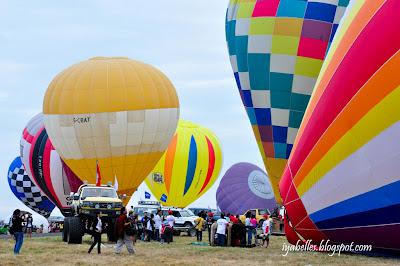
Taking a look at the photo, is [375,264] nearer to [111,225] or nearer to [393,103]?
[393,103]

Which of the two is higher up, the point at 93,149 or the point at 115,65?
the point at 115,65

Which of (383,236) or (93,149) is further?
(93,149)

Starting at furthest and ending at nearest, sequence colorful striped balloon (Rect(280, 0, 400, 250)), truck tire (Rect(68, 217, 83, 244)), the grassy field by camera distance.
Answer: truck tire (Rect(68, 217, 83, 244)) → the grassy field → colorful striped balloon (Rect(280, 0, 400, 250))

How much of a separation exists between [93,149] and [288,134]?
8.97 m

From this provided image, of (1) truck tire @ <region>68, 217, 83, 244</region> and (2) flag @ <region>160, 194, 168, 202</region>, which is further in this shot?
(2) flag @ <region>160, 194, 168, 202</region>

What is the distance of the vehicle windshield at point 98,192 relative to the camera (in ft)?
82.5

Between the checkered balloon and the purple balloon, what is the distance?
11.2m

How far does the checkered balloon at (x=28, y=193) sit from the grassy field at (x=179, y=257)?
3234 cm

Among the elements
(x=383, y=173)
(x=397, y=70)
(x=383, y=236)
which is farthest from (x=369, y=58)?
(x=383, y=236)

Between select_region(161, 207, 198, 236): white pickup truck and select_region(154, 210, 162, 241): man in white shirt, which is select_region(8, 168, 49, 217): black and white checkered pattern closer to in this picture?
select_region(161, 207, 198, 236): white pickup truck

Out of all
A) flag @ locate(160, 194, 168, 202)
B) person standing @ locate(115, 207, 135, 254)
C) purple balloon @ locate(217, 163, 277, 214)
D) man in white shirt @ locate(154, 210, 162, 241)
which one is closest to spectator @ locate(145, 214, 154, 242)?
man in white shirt @ locate(154, 210, 162, 241)

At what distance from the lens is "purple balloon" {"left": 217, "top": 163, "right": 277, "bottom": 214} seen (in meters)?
52.1

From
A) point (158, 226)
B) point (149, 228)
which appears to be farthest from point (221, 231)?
point (149, 228)

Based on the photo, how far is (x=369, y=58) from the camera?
1535 centimetres
